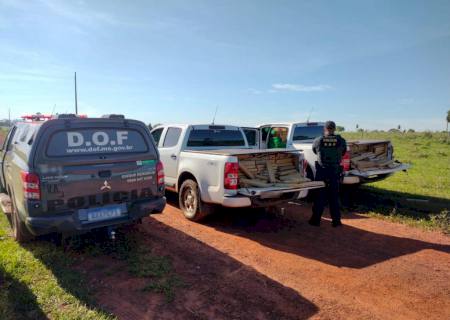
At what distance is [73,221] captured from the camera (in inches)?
171

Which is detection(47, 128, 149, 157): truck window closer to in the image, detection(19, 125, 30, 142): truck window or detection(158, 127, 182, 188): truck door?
detection(19, 125, 30, 142): truck window

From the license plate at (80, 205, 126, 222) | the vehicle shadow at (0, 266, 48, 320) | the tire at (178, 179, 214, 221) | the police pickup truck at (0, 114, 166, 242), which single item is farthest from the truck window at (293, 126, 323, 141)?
the vehicle shadow at (0, 266, 48, 320)

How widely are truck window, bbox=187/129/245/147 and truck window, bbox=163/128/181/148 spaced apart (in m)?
0.38

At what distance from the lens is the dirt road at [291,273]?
3.65 m

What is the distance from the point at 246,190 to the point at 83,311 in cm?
308

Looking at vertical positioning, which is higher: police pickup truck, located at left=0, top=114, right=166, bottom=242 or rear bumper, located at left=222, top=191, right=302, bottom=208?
police pickup truck, located at left=0, top=114, right=166, bottom=242

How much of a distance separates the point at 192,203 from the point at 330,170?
2.79m

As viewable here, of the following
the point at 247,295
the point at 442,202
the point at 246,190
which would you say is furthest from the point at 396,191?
the point at 247,295

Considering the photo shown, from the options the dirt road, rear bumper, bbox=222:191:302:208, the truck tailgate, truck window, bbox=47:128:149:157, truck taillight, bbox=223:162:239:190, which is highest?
truck window, bbox=47:128:149:157

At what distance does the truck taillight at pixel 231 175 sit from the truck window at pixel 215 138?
1.85m

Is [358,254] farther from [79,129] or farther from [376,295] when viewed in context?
[79,129]

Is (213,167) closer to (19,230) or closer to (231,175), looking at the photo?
(231,175)

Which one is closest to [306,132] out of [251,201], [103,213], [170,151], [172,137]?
[172,137]

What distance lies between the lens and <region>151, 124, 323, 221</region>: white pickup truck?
5.76 meters
